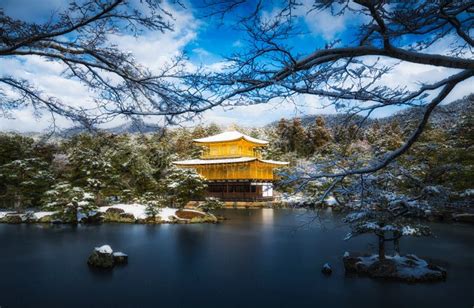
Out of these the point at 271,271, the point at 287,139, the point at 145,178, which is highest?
the point at 287,139

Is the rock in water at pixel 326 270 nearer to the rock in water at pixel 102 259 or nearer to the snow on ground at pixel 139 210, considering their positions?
the rock in water at pixel 102 259

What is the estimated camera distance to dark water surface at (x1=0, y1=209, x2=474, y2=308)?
5672mm

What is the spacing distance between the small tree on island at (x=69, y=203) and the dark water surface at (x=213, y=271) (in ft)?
5.00

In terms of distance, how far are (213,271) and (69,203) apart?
8.67 metres

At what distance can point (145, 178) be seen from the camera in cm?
2050

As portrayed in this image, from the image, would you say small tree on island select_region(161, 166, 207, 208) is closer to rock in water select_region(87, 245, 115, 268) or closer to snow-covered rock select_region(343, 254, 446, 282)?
rock in water select_region(87, 245, 115, 268)

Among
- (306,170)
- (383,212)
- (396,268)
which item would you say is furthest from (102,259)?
(396,268)

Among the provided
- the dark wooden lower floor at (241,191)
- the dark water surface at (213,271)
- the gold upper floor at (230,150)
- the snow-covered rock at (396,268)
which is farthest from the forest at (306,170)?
the dark wooden lower floor at (241,191)

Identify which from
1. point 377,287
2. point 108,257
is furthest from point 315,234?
point 108,257

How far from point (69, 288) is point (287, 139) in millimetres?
31872

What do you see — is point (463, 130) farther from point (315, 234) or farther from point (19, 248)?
point (19, 248)

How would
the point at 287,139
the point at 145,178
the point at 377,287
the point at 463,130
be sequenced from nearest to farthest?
the point at 377,287, the point at 463,130, the point at 145,178, the point at 287,139

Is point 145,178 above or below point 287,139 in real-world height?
below

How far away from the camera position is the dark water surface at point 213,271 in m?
5.67
